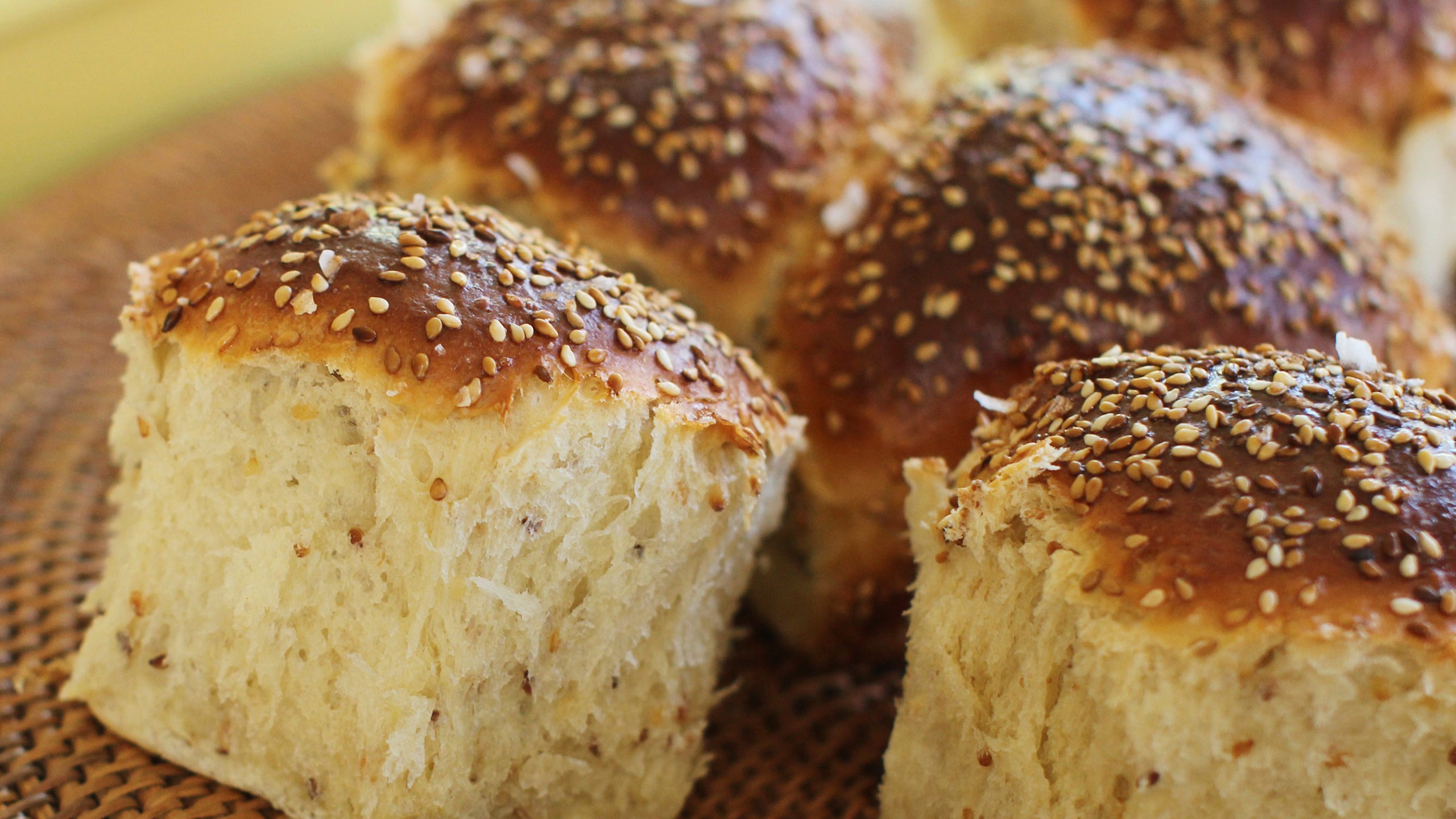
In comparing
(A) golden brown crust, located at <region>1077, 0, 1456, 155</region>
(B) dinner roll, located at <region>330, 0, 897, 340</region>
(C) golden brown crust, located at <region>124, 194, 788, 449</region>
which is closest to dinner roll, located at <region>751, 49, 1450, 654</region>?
(B) dinner roll, located at <region>330, 0, 897, 340</region>

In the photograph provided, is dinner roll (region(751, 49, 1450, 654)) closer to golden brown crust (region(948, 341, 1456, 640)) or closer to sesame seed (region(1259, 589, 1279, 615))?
golden brown crust (region(948, 341, 1456, 640))

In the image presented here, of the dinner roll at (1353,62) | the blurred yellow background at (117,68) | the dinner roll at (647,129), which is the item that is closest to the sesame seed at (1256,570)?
the dinner roll at (647,129)

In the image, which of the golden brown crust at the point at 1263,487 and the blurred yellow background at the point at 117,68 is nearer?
the golden brown crust at the point at 1263,487

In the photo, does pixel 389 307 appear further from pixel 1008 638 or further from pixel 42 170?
pixel 42 170

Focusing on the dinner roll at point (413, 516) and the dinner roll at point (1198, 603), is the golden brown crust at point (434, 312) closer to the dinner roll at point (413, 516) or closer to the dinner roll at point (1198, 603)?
the dinner roll at point (413, 516)

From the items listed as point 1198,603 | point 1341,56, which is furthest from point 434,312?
point 1341,56

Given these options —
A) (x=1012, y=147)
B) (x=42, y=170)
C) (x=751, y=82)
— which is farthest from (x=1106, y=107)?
(x=42, y=170)

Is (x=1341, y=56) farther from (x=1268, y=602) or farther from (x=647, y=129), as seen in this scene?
(x=1268, y=602)
